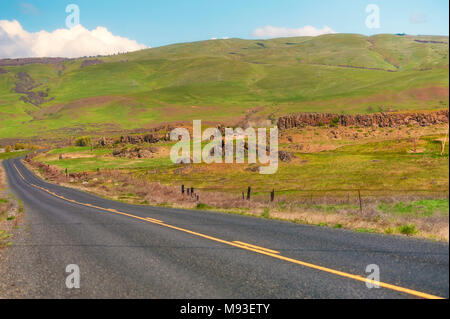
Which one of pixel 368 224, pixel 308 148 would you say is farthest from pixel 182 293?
pixel 308 148

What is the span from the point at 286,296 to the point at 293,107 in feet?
490

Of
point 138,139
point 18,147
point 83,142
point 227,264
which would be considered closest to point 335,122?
point 138,139

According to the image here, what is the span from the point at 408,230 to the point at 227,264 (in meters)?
6.46

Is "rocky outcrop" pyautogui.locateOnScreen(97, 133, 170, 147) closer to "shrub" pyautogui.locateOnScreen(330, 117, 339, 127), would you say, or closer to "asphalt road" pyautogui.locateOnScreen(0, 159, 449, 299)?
"shrub" pyautogui.locateOnScreen(330, 117, 339, 127)

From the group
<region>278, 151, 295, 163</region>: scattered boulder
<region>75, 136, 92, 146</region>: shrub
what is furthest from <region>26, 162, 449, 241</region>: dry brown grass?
<region>75, 136, 92, 146</region>: shrub

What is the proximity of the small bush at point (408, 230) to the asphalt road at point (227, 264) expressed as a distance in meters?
1.14

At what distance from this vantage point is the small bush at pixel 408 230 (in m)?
11.1

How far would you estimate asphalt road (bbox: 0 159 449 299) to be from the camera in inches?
255

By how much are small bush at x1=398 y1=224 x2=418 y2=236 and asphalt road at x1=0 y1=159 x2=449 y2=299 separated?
114cm

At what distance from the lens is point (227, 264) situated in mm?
8547

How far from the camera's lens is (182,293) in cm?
687

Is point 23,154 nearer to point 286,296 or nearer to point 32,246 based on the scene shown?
point 32,246

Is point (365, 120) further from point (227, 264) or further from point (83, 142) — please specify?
point (83, 142)

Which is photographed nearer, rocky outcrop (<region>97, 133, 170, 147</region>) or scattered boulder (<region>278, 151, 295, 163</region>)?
scattered boulder (<region>278, 151, 295, 163</region>)
